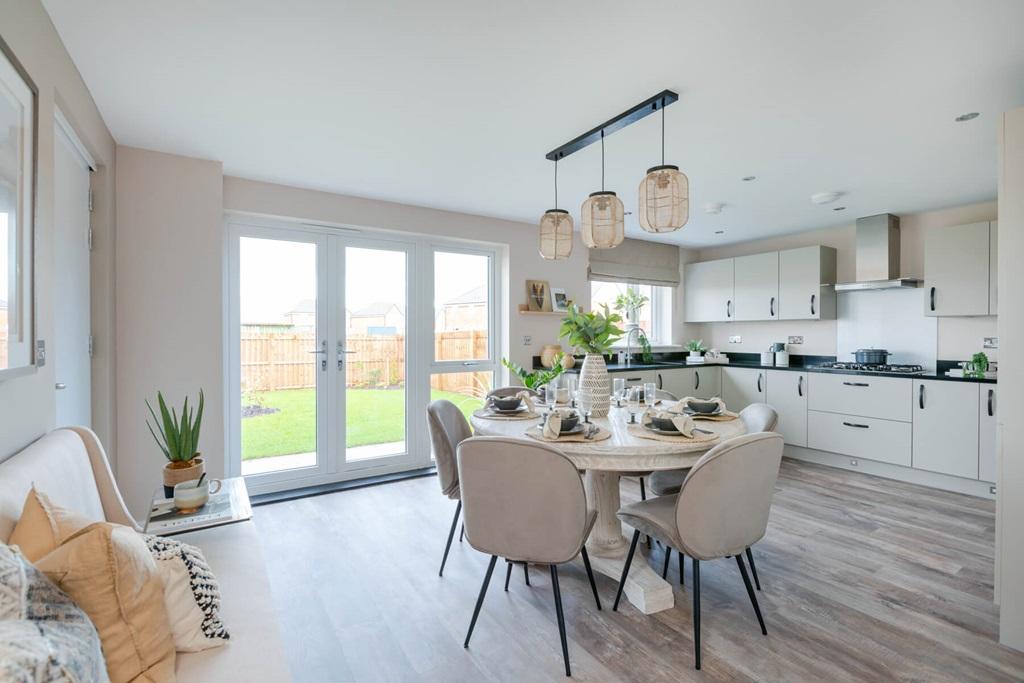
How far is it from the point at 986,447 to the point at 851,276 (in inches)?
75.2

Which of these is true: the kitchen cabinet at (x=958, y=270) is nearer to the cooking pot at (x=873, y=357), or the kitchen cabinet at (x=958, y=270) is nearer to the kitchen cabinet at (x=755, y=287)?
the cooking pot at (x=873, y=357)

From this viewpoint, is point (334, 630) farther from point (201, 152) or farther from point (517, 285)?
point (517, 285)

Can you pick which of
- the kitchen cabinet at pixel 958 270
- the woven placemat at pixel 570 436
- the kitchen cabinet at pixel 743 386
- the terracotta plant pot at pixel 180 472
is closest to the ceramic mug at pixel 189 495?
the terracotta plant pot at pixel 180 472

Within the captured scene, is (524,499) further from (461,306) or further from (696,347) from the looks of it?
(696,347)

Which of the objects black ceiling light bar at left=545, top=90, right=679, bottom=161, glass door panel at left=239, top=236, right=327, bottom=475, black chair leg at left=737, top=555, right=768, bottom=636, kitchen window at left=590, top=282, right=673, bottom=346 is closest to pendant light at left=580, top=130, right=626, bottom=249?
black ceiling light bar at left=545, top=90, right=679, bottom=161

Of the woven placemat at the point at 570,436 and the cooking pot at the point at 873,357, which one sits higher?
the cooking pot at the point at 873,357

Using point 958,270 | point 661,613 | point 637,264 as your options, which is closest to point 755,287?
point 637,264

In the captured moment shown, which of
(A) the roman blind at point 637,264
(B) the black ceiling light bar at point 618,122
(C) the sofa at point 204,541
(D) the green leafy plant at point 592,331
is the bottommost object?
(C) the sofa at point 204,541

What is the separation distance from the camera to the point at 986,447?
3508mm

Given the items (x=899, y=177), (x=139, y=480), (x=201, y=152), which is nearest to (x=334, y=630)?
(x=139, y=480)

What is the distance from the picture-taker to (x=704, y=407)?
2426 millimetres

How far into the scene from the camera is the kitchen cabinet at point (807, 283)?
4.69 metres

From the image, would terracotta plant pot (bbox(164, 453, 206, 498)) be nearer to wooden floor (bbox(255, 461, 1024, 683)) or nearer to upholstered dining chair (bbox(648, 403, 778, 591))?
wooden floor (bbox(255, 461, 1024, 683))

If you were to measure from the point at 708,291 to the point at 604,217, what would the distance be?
149 inches
